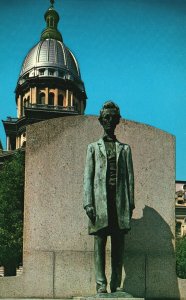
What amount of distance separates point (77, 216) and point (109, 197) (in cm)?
139

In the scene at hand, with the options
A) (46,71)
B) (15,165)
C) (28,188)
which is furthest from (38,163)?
(46,71)

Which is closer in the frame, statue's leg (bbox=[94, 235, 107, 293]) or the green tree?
statue's leg (bbox=[94, 235, 107, 293])

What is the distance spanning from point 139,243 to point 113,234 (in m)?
1.39

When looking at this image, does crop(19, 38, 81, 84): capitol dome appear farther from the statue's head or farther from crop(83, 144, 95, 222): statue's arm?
crop(83, 144, 95, 222): statue's arm

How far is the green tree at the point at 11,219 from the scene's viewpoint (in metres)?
24.7

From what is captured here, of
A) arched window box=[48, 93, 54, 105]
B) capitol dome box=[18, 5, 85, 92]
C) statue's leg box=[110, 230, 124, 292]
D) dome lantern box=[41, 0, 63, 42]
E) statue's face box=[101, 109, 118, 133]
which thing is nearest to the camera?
statue's leg box=[110, 230, 124, 292]

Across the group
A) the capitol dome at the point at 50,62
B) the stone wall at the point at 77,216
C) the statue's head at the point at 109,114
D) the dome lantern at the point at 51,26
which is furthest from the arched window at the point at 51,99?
the statue's head at the point at 109,114

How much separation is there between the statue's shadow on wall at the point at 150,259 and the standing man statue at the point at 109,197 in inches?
46.8

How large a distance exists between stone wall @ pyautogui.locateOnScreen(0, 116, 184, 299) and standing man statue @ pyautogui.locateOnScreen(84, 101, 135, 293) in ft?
3.84

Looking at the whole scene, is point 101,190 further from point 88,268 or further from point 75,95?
point 75,95

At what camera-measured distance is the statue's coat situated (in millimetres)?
5625

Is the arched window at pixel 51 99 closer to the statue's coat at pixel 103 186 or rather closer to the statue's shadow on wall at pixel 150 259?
the statue's shadow on wall at pixel 150 259

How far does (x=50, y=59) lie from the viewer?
74.0 metres

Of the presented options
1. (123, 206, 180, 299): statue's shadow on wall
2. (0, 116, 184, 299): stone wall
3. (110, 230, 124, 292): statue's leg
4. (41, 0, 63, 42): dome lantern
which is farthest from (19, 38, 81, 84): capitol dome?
(110, 230, 124, 292): statue's leg
